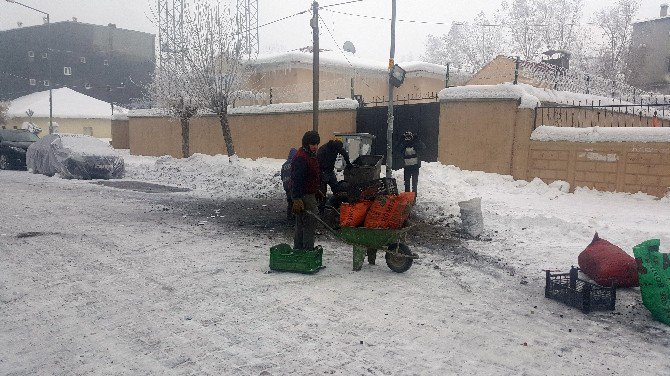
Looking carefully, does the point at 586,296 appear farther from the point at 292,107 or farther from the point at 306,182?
the point at 292,107

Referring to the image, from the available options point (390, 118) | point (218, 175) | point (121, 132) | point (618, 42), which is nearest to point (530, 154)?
point (390, 118)

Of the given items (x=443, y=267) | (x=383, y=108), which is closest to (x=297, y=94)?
(x=383, y=108)

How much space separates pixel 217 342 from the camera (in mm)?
4195

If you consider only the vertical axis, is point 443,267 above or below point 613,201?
below

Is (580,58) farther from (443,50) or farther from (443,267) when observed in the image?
(443,267)

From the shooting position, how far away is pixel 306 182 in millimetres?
6547

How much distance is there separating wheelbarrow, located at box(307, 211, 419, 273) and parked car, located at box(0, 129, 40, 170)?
797 inches

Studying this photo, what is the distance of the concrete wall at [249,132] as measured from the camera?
60.7 feet

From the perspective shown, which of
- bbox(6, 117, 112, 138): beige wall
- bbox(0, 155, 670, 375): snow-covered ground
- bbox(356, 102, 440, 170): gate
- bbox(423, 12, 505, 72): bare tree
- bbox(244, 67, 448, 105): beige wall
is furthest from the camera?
bbox(423, 12, 505, 72): bare tree

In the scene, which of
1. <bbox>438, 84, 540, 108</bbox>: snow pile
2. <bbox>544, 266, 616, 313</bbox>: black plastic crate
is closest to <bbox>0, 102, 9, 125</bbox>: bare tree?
<bbox>438, 84, 540, 108</bbox>: snow pile

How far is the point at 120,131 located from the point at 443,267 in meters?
35.0

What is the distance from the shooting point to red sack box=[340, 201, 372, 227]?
632 centimetres

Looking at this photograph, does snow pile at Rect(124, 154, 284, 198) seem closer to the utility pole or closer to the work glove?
the utility pole

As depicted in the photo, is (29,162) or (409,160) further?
(29,162)
